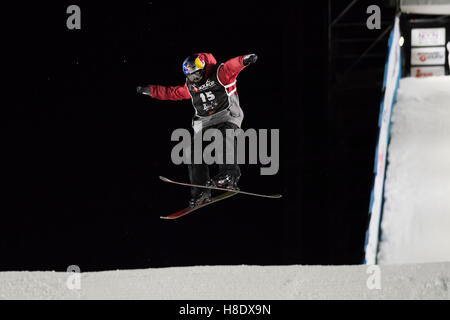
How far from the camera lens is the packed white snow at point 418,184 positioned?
4941 mm

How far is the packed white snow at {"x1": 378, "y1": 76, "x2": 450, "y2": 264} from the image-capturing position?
195 inches

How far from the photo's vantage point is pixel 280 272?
4.02 metres

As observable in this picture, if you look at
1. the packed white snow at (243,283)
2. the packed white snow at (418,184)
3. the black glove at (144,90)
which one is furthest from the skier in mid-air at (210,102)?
the packed white snow at (418,184)

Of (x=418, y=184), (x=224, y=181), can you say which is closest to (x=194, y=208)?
(x=224, y=181)

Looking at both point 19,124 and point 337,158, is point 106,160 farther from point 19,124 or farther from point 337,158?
point 337,158

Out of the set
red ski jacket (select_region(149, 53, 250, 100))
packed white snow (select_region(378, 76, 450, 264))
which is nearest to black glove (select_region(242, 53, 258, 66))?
red ski jacket (select_region(149, 53, 250, 100))

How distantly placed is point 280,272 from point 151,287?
0.77m

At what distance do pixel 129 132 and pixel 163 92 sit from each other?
33cm

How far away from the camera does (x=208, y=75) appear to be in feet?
13.4

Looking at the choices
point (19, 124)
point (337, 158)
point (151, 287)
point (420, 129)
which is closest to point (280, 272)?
point (151, 287)

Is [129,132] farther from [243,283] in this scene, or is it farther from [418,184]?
[418,184]

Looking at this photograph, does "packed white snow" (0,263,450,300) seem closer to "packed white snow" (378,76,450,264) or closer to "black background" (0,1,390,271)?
"black background" (0,1,390,271)

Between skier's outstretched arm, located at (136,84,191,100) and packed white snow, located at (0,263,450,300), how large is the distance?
1.06 metres

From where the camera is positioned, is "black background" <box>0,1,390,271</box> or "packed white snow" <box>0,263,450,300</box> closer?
"packed white snow" <box>0,263,450,300</box>
